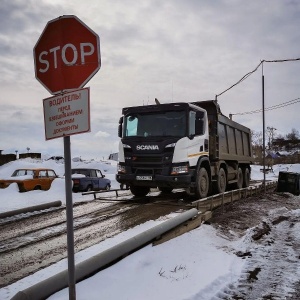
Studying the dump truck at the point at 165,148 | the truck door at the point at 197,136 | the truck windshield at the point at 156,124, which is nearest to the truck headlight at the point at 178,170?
the dump truck at the point at 165,148

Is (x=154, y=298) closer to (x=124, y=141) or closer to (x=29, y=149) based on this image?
(x=124, y=141)

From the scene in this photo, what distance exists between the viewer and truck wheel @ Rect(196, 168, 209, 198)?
10484 millimetres

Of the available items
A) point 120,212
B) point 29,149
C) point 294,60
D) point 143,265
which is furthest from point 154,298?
point 29,149

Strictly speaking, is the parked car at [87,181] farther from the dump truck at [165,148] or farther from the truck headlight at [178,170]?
the truck headlight at [178,170]

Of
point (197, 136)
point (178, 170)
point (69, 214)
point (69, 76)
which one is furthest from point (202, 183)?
point (69, 76)

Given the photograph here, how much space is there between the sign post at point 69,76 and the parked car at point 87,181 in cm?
→ 1512

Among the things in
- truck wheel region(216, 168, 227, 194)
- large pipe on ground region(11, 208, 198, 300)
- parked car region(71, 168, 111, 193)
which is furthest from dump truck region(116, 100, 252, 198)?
parked car region(71, 168, 111, 193)

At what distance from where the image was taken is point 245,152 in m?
17.1

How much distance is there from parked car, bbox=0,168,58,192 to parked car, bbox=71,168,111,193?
1.27 m

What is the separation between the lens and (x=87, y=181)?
742 inches

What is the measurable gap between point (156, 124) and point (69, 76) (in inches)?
277

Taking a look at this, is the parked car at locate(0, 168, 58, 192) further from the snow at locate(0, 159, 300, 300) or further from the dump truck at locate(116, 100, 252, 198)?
the snow at locate(0, 159, 300, 300)

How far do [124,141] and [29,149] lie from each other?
56546 mm

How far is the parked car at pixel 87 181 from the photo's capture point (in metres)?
18.4
